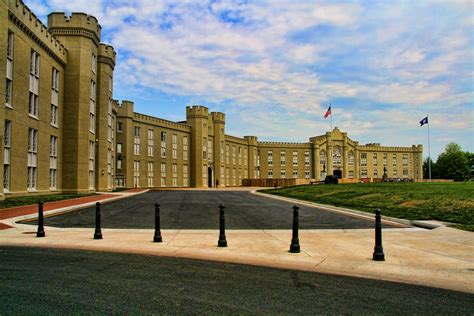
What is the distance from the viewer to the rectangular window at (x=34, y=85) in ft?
92.0

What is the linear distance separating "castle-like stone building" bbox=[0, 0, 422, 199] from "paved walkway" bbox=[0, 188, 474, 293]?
549 inches

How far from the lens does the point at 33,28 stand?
90.8 feet

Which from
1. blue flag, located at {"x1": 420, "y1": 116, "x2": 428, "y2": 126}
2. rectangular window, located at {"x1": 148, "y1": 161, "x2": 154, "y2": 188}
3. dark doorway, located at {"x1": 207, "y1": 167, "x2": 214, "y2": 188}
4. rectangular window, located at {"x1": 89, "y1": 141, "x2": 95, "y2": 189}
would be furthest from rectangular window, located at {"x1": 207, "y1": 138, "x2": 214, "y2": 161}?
rectangular window, located at {"x1": 89, "y1": 141, "x2": 95, "y2": 189}

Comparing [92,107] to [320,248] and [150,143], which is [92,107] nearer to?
[150,143]

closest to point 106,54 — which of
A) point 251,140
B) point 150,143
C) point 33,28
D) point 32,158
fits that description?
point 33,28

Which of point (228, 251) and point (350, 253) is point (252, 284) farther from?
point (350, 253)

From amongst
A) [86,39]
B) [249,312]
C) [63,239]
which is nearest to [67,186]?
[86,39]

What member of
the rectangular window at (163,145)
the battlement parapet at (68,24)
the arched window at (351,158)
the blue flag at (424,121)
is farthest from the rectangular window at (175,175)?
the arched window at (351,158)

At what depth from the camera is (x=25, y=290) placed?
598cm

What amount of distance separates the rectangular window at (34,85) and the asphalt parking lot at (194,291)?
22628mm

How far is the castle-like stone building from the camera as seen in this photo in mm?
25484

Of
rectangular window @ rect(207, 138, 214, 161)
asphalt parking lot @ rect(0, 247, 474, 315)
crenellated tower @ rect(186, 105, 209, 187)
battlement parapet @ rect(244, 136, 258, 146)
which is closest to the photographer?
asphalt parking lot @ rect(0, 247, 474, 315)

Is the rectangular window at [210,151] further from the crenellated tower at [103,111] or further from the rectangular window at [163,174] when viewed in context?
the crenellated tower at [103,111]

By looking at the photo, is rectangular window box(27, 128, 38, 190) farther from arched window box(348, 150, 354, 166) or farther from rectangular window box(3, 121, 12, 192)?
arched window box(348, 150, 354, 166)
